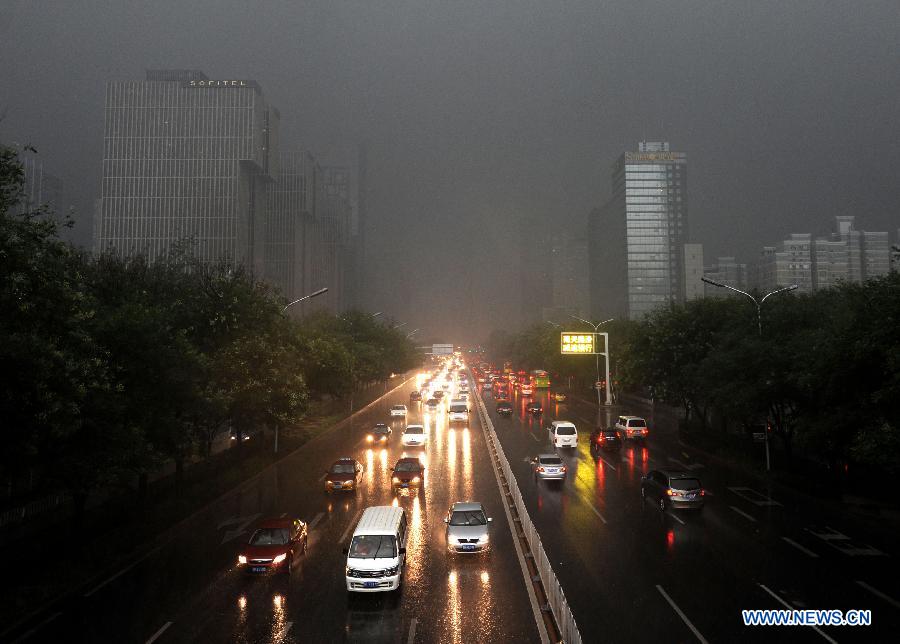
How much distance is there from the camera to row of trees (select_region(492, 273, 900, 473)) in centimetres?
2006

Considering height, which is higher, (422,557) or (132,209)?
(132,209)

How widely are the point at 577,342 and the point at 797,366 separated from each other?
30.3 meters

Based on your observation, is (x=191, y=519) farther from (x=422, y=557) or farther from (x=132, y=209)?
(x=132, y=209)

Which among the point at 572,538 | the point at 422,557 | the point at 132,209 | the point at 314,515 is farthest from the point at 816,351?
the point at 132,209

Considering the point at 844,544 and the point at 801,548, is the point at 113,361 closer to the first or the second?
the point at 801,548

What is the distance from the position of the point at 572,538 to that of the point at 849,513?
1376 cm

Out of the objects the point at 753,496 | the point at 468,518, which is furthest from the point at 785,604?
the point at 753,496

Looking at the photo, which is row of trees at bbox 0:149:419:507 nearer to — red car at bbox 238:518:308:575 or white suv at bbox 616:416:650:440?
red car at bbox 238:518:308:575

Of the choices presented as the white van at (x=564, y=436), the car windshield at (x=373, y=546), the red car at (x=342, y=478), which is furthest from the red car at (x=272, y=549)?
the white van at (x=564, y=436)

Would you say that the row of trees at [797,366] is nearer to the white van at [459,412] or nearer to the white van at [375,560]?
the white van at [375,560]

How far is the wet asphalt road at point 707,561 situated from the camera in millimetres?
14716

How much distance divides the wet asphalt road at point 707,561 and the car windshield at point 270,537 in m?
8.82

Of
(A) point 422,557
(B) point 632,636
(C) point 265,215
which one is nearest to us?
(B) point 632,636

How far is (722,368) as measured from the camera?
35031 millimetres
